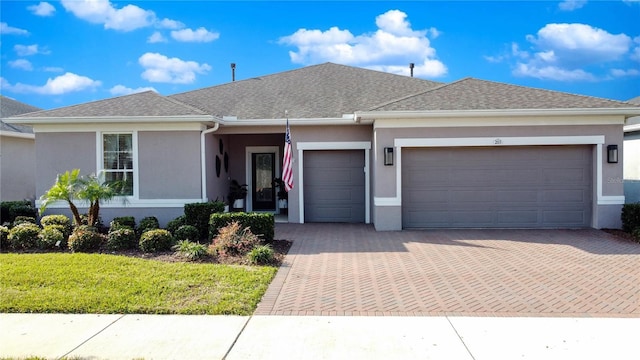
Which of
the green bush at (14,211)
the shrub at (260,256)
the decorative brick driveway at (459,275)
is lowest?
the decorative brick driveway at (459,275)

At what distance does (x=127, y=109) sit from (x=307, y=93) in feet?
20.3

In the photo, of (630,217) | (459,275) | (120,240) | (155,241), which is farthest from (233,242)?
(630,217)

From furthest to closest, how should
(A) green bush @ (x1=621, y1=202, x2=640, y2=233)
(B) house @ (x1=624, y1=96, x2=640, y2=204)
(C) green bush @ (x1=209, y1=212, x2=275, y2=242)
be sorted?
1. (B) house @ (x1=624, y1=96, x2=640, y2=204)
2. (A) green bush @ (x1=621, y1=202, x2=640, y2=233)
3. (C) green bush @ (x1=209, y1=212, x2=275, y2=242)

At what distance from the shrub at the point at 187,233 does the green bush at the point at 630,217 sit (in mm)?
10561

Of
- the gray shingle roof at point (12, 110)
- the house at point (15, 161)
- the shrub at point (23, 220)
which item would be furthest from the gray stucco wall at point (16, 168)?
the shrub at point (23, 220)

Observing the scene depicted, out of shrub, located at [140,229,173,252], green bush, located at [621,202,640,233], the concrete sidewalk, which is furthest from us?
green bush, located at [621,202,640,233]

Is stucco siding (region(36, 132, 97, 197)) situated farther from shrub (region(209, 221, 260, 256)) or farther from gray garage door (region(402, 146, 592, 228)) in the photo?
gray garage door (region(402, 146, 592, 228))

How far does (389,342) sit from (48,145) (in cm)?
1170

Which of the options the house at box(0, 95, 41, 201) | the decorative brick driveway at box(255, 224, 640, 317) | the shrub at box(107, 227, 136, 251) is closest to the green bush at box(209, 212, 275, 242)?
the decorative brick driveway at box(255, 224, 640, 317)

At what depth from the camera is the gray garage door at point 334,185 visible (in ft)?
46.0

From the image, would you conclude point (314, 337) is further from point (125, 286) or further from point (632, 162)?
point (632, 162)

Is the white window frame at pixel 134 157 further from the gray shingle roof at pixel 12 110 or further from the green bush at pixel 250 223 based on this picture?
the gray shingle roof at pixel 12 110

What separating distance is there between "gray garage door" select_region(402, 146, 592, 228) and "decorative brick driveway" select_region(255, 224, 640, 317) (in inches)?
37.7

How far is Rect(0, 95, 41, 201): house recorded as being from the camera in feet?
50.7
